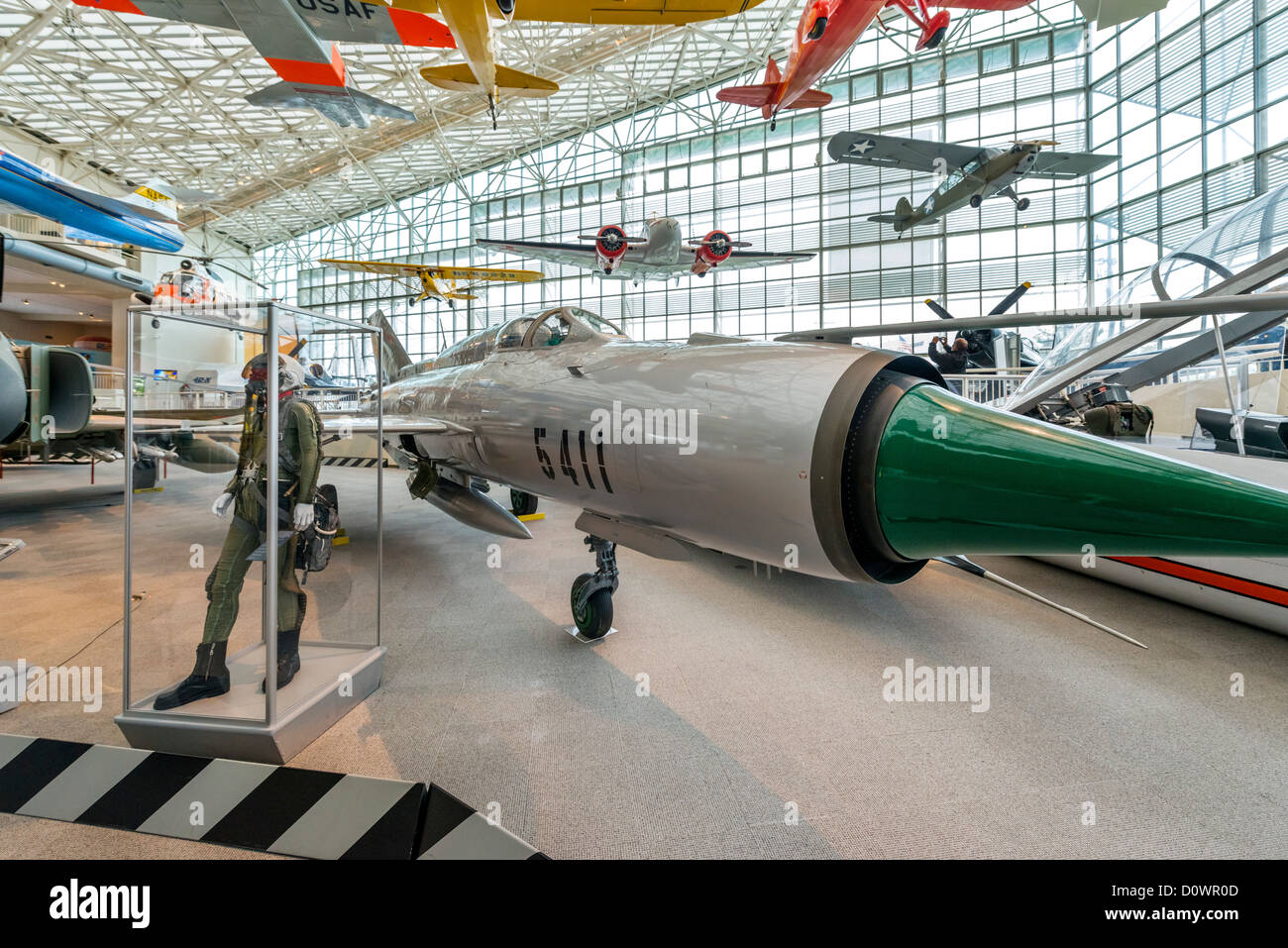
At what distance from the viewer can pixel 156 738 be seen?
2.47 meters

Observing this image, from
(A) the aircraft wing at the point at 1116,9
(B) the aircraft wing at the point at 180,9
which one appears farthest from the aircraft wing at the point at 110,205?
(A) the aircraft wing at the point at 1116,9

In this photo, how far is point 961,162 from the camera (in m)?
13.8

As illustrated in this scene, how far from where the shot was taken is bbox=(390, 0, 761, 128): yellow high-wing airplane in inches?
288

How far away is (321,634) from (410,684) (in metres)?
1.01

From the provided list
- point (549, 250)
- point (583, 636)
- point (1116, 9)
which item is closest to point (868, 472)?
point (583, 636)

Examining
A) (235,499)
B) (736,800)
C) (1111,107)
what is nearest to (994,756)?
(736,800)

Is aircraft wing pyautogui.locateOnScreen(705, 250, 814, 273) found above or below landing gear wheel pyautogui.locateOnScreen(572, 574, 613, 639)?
above

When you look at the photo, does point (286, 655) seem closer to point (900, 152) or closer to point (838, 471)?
point (838, 471)

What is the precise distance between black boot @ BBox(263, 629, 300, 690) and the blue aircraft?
13.2 m

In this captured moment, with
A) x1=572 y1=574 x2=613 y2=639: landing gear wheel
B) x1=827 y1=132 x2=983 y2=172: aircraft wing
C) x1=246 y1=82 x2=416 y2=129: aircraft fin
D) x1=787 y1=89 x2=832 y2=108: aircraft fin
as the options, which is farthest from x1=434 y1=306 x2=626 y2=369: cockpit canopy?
x1=827 y1=132 x2=983 y2=172: aircraft wing

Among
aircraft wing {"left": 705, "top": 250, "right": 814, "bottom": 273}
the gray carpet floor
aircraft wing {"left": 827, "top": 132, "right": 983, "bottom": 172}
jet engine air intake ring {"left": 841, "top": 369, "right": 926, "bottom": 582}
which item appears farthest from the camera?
aircraft wing {"left": 705, "top": 250, "right": 814, "bottom": 273}

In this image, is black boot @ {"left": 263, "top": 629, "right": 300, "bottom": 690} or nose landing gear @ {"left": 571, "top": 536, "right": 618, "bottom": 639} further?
nose landing gear @ {"left": 571, "top": 536, "right": 618, "bottom": 639}

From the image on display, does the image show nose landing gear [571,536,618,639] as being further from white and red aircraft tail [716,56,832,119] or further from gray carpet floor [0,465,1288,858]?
white and red aircraft tail [716,56,832,119]
